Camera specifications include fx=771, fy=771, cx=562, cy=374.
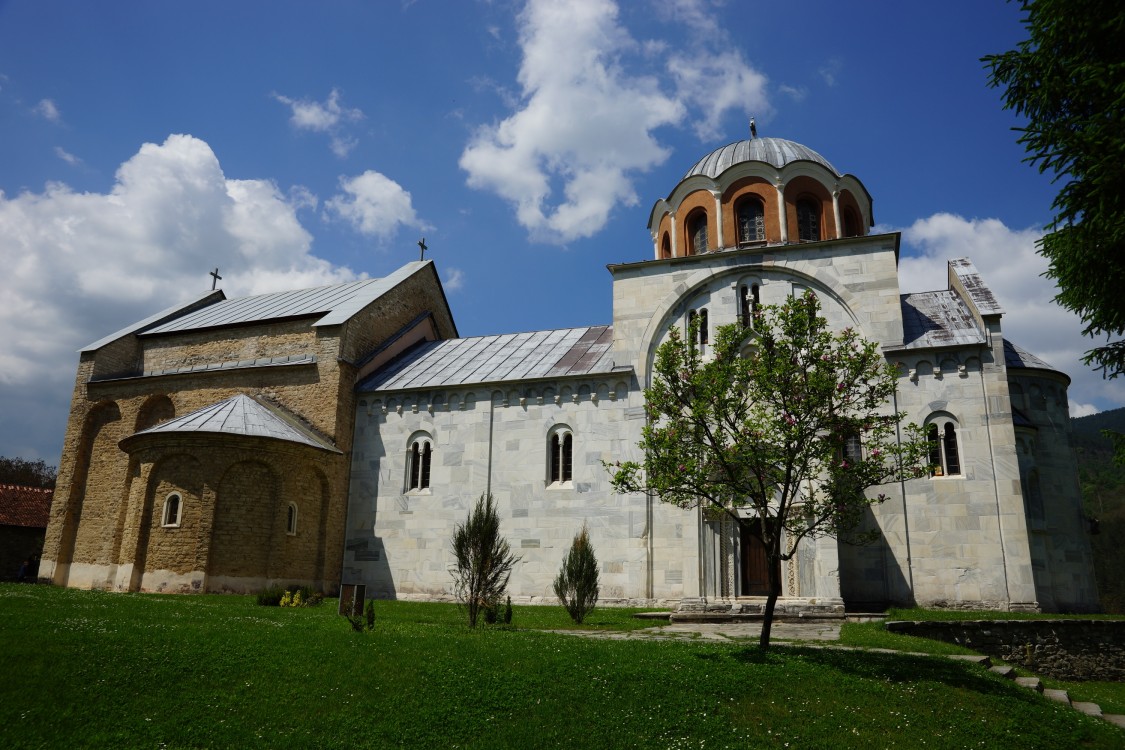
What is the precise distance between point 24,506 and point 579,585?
26.7 m

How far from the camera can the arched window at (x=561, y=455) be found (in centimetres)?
2281

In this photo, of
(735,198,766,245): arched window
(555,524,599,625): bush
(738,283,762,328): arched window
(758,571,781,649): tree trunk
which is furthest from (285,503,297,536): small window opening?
(735,198,766,245): arched window

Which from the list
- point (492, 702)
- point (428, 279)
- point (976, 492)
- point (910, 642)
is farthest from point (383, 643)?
point (428, 279)

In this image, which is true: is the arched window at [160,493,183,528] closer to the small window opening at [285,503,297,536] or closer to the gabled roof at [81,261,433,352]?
the small window opening at [285,503,297,536]

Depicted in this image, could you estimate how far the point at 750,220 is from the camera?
23969mm

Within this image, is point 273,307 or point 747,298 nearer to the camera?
point 747,298

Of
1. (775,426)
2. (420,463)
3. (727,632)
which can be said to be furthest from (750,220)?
(775,426)

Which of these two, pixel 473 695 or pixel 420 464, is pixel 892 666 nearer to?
pixel 473 695

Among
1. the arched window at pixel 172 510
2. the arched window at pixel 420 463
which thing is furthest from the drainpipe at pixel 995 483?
the arched window at pixel 172 510

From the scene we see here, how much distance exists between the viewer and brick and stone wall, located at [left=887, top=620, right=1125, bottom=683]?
1487cm

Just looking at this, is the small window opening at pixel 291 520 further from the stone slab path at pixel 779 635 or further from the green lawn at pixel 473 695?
the stone slab path at pixel 779 635

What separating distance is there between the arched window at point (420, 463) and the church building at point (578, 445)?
76 millimetres

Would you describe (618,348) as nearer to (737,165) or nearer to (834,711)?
(737,165)

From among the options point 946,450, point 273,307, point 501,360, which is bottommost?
point 946,450
